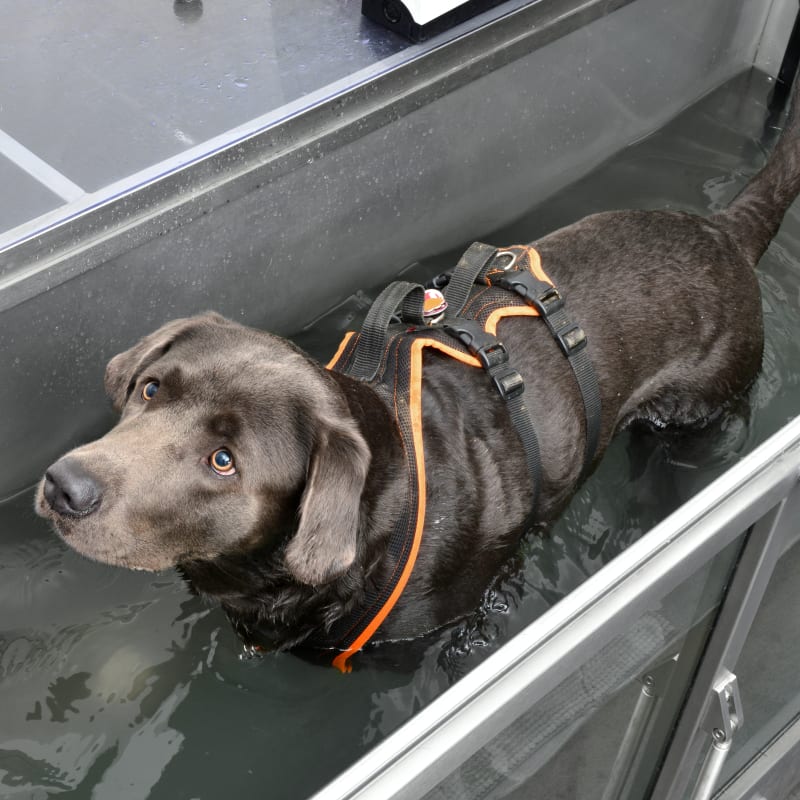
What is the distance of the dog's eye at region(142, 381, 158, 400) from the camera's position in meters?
2.44

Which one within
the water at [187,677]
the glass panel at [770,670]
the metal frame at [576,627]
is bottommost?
the water at [187,677]

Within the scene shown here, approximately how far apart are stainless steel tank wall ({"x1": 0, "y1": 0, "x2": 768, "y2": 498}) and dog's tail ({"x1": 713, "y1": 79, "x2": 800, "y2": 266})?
98 cm

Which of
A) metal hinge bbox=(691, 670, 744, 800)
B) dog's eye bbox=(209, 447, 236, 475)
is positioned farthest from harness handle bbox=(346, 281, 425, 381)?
metal hinge bbox=(691, 670, 744, 800)

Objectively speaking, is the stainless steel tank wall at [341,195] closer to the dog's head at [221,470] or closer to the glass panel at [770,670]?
the dog's head at [221,470]

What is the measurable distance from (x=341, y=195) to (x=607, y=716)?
201 cm

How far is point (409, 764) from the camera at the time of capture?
5.12 ft

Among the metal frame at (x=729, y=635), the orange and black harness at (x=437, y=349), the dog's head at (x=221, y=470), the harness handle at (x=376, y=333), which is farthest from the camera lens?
the harness handle at (x=376, y=333)

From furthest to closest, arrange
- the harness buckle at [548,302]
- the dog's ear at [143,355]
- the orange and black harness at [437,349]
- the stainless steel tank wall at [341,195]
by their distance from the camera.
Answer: the stainless steel tank wall at [341,195] < the harness buckle at [548,302] < the orange and black harness at [437,349] < the dog's ear at [143,355]

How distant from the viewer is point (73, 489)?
7.22 feet

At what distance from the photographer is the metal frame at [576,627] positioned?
1558 mm

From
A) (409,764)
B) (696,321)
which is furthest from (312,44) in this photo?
(409,764)

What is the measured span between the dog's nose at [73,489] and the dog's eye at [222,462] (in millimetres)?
238

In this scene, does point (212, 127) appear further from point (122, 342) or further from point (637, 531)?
point (637, 531)

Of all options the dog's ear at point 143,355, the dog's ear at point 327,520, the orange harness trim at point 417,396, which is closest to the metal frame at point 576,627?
the dog's ear at point 327,520
